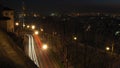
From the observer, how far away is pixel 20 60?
21.4 m

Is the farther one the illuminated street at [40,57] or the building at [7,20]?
the building at [7,20]

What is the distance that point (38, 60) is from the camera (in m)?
30.0

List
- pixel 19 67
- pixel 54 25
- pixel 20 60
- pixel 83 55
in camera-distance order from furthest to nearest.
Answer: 1. pixel 54 25
2. pixel 83 55
3. pixel 20 60
4. pixel 19 67

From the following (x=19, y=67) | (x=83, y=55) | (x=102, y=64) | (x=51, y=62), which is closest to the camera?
(x=19, y=67)

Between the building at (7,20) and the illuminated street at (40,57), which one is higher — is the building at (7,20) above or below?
above

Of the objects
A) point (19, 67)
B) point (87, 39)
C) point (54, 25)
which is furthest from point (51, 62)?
point (54, 25)

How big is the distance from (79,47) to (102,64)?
1104 cm

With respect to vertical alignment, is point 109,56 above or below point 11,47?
below

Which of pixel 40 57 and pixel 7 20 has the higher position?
pixel 7 20

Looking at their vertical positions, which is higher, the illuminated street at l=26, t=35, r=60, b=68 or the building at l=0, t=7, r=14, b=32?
the building at l=0, t=7, r=14, b=32

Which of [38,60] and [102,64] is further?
[102,64]

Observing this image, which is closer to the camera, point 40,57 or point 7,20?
point 40,57

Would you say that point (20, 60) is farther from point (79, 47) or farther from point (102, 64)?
point (79, 47)

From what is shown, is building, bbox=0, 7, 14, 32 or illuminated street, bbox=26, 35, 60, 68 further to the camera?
building, bbox=0, 7, 14, 32
